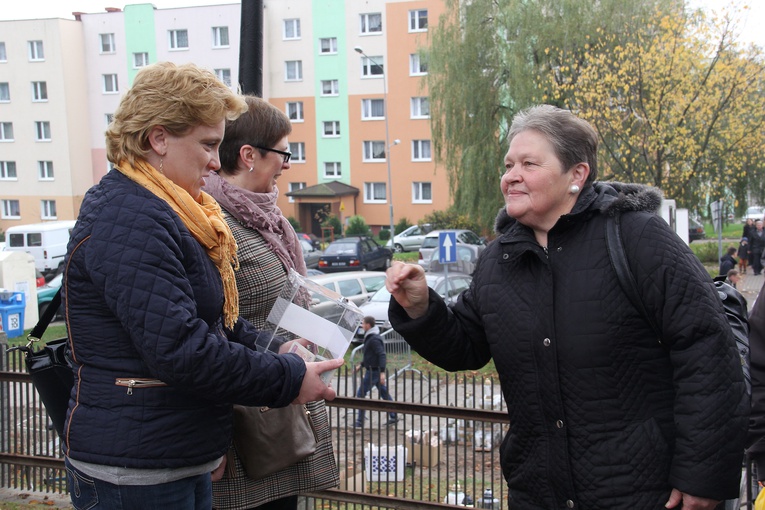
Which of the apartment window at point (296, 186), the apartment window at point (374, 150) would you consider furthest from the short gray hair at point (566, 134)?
the apartment window at point (296, 186)

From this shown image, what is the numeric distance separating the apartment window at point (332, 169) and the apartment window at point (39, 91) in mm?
19424

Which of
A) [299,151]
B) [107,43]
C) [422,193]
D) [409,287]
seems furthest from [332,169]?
[409,287]

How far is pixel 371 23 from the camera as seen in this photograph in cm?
4616

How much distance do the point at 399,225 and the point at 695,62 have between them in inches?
1087

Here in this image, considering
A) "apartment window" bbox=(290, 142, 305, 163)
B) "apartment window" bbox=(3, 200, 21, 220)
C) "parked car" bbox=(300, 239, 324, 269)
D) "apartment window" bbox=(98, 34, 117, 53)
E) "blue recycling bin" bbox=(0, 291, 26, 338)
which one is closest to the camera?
"blue recycling bin" bbox=(0, 291, 26, 338)

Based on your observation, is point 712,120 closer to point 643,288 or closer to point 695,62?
point 695,62

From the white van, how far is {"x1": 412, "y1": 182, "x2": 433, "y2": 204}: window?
2149 centimetres

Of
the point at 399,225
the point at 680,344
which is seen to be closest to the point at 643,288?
the point at 680,344

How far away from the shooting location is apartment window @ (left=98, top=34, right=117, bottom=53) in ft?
161

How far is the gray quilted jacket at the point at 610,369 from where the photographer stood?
217 centimetres

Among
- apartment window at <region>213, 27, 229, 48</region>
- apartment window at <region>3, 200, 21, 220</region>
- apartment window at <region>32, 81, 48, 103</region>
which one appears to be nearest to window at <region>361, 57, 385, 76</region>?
apartment window at <region>213, 27, 229, 48</region>

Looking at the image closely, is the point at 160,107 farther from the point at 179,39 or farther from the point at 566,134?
the point at 179,39

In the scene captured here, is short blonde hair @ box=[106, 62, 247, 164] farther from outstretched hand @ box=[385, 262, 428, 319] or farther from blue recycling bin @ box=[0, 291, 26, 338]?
blue recycling bin @ box=[0, 291, 26, 338]

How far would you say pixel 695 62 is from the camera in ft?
63.0
